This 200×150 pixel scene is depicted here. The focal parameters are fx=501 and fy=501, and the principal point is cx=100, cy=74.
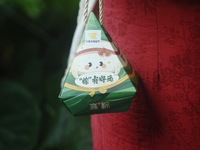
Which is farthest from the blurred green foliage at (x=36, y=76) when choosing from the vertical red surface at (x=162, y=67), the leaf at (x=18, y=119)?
the vertical red surface at (x=162, y=67)

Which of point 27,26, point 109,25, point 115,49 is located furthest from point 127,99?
point 27,26

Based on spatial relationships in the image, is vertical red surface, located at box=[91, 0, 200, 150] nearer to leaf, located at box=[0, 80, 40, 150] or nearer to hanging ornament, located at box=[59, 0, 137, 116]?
hanging ornament, located at box=[59, 0, 137, 116]

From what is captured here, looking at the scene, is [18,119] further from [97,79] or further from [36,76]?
[97,79]

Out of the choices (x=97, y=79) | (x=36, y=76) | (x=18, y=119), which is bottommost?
(x=18, y=119)

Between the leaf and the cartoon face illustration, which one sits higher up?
the cartoon face illustration

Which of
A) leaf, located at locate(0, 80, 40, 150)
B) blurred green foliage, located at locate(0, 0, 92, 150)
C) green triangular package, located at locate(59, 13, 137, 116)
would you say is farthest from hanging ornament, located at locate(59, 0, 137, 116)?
leaf, located at locate(0, 80, 40, 150)

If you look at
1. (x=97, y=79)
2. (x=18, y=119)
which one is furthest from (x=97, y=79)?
(x=18, y=119)

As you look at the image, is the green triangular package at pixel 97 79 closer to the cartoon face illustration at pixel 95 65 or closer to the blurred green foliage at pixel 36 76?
the cartoon face illustration at pixel 95 65
